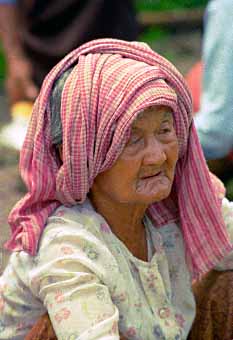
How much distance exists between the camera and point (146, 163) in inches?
114

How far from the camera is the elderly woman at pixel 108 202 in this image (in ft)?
9.26

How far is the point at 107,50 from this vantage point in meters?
2.94

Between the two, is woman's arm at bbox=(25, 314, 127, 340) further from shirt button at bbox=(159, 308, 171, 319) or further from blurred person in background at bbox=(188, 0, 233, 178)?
blurred person in background at bbox=(188, 0, 233, 178)

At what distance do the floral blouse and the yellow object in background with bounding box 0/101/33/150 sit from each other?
3.34 metres

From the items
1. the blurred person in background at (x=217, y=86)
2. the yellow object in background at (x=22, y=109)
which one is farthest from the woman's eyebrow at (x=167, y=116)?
the yellow object in background at (x=22, y=109)

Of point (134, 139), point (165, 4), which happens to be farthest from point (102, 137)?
point (165, 4)

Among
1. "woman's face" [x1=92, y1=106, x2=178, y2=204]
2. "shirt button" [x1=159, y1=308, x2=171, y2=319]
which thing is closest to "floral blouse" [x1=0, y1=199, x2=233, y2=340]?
"shirt button" [x1=159, y1=308, x2=171, y2=319]

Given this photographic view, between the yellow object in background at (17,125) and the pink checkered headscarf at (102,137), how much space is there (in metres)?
3.41

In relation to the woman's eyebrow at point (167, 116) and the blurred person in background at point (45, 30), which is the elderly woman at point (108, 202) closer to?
the woman's eyebrow at point (167, 116)

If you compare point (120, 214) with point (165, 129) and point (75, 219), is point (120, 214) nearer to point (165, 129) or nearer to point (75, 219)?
point (75, 219)

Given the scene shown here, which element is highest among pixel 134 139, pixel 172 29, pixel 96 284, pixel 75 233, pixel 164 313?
pixel 134 139

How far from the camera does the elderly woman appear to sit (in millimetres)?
2822

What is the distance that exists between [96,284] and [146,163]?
0.35 metres

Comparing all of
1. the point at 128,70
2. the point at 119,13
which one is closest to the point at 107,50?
the point at 128,70
